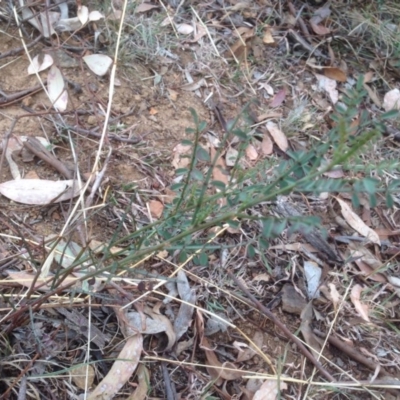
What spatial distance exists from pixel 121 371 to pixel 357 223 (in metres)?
0.93

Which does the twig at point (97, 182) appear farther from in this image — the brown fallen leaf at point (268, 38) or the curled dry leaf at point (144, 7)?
the brown fallen leaf at point (268, 38)

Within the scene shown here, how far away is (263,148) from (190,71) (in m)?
0.38

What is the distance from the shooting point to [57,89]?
1.90m

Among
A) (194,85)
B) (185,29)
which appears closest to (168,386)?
(194,85)

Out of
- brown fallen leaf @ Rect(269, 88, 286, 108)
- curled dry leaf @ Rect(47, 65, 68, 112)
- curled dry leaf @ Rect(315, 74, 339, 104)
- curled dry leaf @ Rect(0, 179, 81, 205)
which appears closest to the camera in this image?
curled dry leaf @ Rect(0, 179, 81, 205)

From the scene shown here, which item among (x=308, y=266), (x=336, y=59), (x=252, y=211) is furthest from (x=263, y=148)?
(x=336, y=59)

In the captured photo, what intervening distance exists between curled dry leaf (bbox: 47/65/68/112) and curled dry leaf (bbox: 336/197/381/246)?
944 mm

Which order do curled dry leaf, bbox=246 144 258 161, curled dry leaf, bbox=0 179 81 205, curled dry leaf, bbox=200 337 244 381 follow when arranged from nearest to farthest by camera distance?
1. curled dry leaf, bbox=200 337 244 381
2. curled dry leaf, bbox=0 179 81 205
3. curled dry leaf, bbox=246 144 258 161

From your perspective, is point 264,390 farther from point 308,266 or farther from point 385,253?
point 385,253

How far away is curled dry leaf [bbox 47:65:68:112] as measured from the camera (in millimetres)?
1865

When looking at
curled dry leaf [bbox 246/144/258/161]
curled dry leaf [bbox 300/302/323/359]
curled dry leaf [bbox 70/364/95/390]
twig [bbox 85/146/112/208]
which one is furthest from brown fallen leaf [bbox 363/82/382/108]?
curled dry leaf [bbox 70/364/95/390]

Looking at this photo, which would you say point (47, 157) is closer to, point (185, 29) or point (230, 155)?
point (230, 155)

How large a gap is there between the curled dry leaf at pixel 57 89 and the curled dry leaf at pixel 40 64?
0.02 metres

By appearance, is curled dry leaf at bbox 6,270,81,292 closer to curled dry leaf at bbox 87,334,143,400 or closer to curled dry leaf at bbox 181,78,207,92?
curled dry leaf at bbox 87,334,143,400
